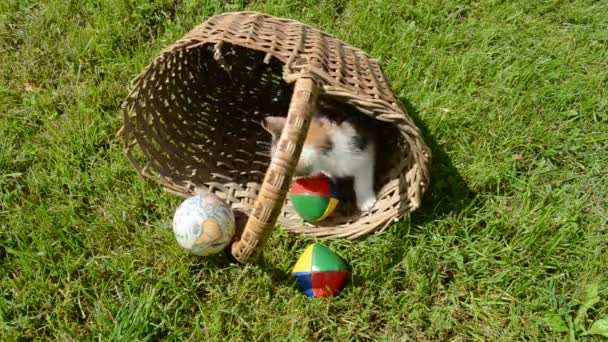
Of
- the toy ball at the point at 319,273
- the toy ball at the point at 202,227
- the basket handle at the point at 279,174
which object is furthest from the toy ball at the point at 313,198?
the basket handle at the point at 279,174

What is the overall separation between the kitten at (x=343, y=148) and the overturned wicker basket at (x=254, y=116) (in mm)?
78

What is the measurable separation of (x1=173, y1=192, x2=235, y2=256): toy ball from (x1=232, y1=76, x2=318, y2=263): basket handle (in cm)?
40

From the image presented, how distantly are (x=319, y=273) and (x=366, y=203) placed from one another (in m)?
0.55

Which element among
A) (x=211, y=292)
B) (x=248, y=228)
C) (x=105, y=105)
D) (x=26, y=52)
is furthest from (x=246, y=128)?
(x=26, y=52)

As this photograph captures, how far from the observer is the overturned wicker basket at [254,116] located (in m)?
2.22

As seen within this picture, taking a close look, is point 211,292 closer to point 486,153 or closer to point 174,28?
point 486,153

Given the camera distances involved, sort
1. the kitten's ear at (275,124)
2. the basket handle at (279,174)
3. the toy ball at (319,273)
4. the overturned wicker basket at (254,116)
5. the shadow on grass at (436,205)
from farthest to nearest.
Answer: the kitten's ear at (275,124), the shadow on grass at (436,205), the toy ball at (319,273), the overturned wicker basket at (254,116), the basket handle at (279,174)

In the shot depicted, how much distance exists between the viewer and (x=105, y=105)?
11.1 ft

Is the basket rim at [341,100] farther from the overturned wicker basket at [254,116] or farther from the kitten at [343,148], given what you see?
the kitten at [343,148]

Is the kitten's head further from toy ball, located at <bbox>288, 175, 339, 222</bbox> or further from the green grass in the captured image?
the green grass

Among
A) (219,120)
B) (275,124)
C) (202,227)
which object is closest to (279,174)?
(202,227)

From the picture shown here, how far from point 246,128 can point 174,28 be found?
3.17ft

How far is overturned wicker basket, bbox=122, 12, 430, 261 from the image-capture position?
2.22 m

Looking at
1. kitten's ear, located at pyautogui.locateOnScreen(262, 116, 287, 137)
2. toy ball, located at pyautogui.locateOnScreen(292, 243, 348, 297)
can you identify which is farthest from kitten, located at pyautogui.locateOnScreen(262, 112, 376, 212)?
toy ball, located at pyautogui.locateOnScreen(292, 243, 348, 297)
